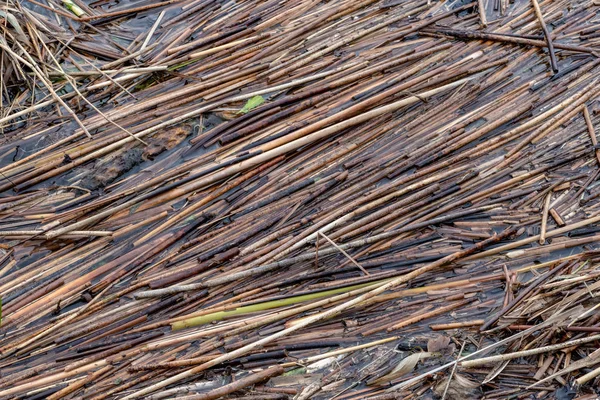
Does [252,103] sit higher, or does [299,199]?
[252,103]

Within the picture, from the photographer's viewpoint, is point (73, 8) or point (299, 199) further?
point (73, 8)

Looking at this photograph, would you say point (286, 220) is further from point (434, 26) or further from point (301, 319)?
point (434, 26)

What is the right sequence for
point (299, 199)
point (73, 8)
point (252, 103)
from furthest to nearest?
1. point (73, 8)
2. point (252, 103)
3. point (299, 199)

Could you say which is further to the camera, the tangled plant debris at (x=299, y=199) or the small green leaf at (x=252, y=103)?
the small green leaf at (x=252, y=103)

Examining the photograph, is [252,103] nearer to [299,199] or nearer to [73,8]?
[299,199]

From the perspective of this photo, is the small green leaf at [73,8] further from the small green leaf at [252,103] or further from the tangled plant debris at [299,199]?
the small green leaf at [252,103]

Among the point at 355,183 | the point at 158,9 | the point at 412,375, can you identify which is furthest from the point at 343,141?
the point at 158,9

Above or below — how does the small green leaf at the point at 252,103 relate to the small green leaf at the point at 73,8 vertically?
below

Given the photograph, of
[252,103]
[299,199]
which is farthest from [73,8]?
[299,199]

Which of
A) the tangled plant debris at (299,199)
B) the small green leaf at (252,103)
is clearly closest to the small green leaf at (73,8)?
the tangled plant debris at (299,199)
